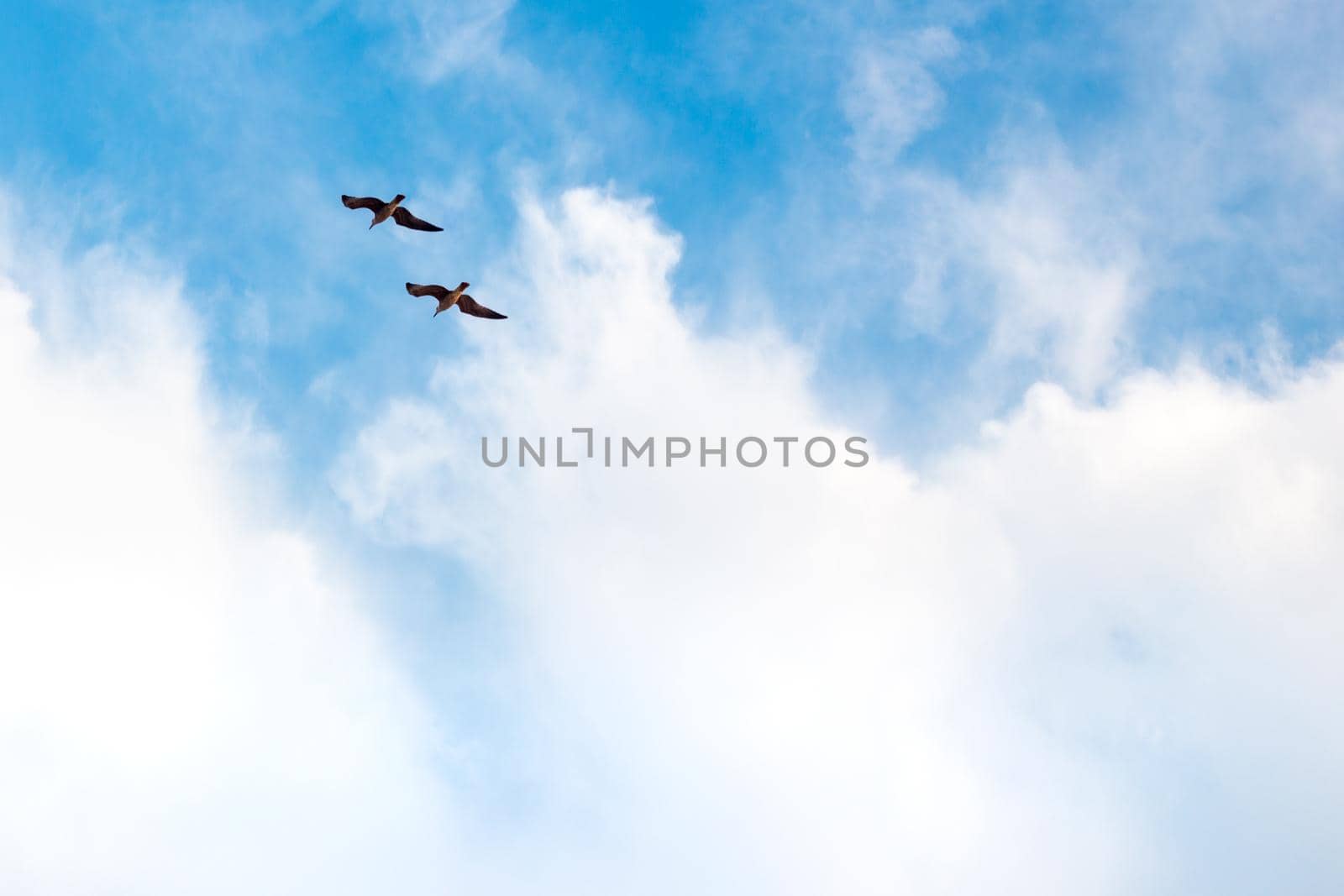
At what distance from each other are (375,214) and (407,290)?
254 inches

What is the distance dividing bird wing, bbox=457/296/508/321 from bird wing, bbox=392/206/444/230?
6447 mm

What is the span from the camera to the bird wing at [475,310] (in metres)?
76.4

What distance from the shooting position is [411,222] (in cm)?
7119

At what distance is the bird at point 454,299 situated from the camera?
74.7 meters

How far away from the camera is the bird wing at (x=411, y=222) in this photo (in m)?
70.9

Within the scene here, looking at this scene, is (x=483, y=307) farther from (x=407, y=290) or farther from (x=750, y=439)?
(x=750, y=439)

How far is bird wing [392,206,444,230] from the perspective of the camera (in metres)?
70.9

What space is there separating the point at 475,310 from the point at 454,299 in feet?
6.73

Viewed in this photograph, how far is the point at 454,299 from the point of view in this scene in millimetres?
75562

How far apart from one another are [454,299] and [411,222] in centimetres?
660

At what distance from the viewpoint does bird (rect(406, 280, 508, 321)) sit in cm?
7469

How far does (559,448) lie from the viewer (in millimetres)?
93000

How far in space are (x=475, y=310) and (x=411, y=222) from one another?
8.46 meters

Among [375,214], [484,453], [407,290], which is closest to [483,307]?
[407,290]
